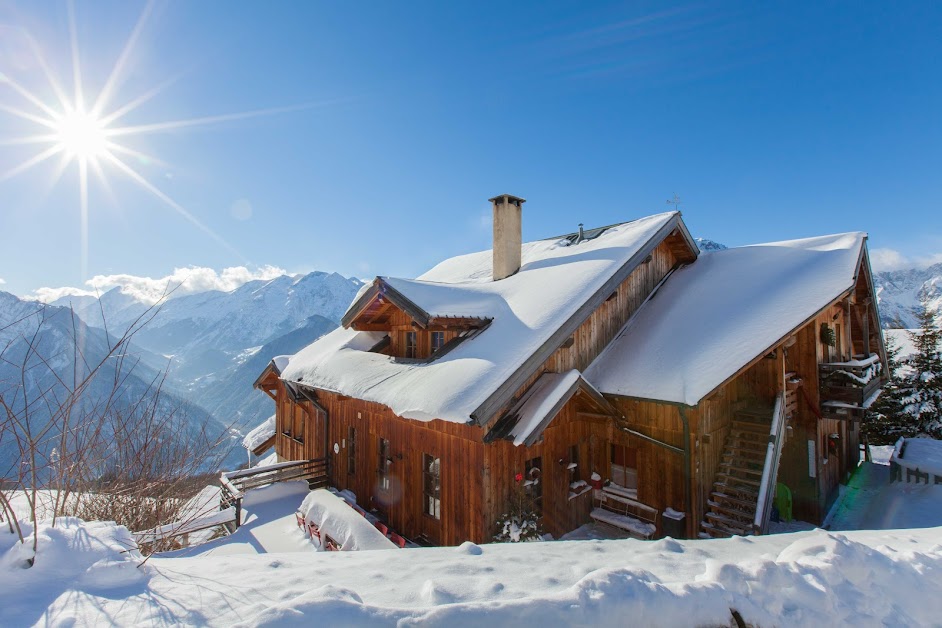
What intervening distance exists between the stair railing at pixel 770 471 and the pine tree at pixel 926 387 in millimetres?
16304

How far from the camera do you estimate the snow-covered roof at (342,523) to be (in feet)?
28.7

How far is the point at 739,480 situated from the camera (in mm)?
9906

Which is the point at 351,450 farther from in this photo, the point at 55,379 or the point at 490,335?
the point at 55,379

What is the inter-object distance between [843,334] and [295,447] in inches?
789

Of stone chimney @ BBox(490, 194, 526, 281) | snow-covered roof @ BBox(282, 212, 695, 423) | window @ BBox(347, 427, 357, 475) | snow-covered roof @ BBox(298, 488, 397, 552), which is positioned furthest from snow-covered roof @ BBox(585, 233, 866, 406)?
window @ BBox(347, 427, 357, 475)

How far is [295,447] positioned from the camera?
57.0ft

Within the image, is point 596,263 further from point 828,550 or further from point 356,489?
point 356,489

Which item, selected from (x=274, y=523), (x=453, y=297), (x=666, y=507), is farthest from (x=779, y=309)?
(x=274, y=523)

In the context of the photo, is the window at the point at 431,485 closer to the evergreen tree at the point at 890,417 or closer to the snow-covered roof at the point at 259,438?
the snow-covered roof at the point at 259,438

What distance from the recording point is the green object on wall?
37.8ft

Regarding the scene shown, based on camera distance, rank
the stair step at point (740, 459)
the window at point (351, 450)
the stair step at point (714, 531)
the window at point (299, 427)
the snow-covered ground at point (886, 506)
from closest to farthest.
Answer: the stair step at point (714, 531) → the stair step at point (740, 459) → the snow-covered ground at point (886, 506) → the window at point (351, 450) → the window at point (299, 427)

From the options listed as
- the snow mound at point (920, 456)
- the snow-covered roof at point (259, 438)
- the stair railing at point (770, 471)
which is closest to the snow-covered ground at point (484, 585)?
the stair railing at point (770, 471)

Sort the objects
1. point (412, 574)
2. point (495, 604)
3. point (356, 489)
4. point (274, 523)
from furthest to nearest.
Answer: point (356, 489) < point (274, 523) < point (412, 574) < point (495, 604)

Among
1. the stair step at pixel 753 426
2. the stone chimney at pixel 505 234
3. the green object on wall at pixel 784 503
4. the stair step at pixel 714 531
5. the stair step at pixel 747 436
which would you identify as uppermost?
the stone chimney at pixel 505 234
